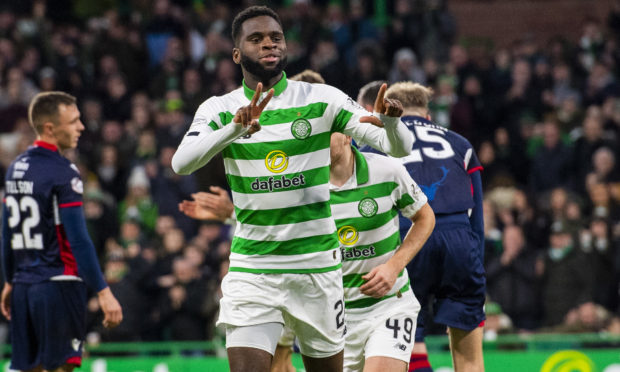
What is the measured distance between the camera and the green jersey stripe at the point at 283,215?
185 inches

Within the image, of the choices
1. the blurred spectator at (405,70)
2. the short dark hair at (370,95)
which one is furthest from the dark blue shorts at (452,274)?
the blurred spectator at (405,70)

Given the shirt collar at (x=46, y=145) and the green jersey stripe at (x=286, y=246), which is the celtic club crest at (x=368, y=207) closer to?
the green jersey stripe at (x=286, y=246)

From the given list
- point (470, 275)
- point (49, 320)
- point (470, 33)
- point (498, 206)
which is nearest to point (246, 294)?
point (470, 275)

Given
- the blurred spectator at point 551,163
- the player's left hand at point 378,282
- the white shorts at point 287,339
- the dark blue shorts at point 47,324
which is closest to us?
the player's left hand at point 378,282

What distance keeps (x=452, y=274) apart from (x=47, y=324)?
2.85 m

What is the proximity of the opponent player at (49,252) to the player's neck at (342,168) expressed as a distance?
6.47 feet

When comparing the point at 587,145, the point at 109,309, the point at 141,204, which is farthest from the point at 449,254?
the point at 141,204

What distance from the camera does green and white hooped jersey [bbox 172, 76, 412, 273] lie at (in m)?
4.70

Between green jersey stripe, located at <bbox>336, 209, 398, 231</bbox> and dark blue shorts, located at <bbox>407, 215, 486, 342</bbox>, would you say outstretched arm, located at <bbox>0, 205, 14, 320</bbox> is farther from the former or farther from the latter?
dark blue shorts, located at <bbox>407, 215, 486, 342</bbox>

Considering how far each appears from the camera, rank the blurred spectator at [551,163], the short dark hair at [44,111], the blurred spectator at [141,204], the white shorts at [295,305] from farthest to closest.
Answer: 1. the blurred spectator at [141,204]
2. the blurred spectator at [551,163]
3. the short dark hair at [44,111]
4. the white shorts at [295,305]

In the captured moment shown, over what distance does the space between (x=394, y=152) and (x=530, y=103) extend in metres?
9.35

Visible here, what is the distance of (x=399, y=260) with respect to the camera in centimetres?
521

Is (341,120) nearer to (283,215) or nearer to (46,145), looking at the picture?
(283,215)

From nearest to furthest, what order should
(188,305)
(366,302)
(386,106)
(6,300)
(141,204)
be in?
1. (386,106)
2. (366,302)
3. (6,300)
4. (188,305)
5. (141,204)
